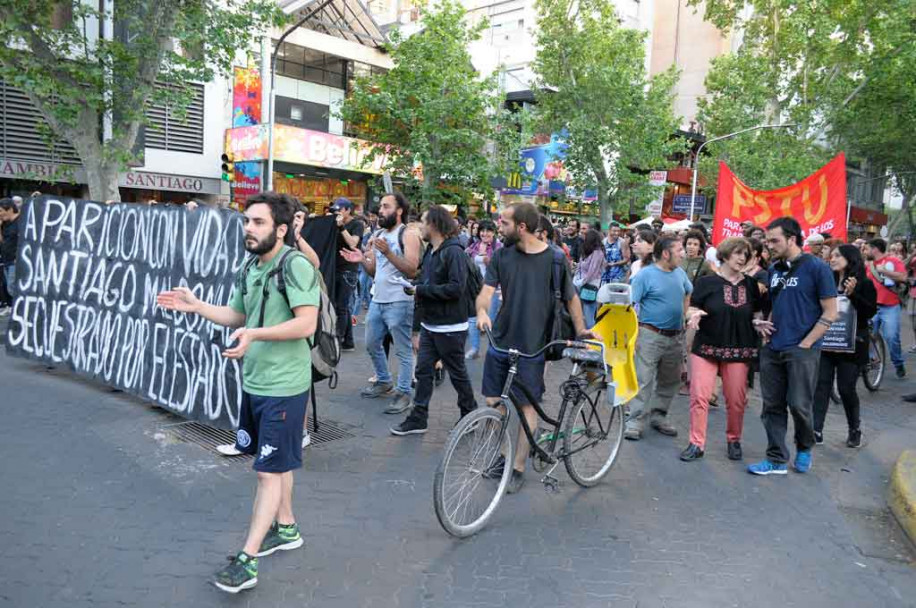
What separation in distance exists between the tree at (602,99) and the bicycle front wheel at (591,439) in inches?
862

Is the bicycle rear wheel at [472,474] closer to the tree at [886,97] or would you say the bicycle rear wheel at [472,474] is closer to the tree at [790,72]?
the tree at [790,72]

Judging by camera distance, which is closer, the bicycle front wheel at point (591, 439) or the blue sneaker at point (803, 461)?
the bicycle front wheel at point (591, 439)

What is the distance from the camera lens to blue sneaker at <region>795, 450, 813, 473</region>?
5.60 meters

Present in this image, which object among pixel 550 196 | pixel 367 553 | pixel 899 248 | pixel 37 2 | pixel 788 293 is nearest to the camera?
pixel 367 553

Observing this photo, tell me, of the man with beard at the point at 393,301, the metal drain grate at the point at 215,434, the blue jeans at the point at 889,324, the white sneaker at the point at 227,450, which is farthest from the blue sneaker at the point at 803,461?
the blue jeans at the point at 889,324

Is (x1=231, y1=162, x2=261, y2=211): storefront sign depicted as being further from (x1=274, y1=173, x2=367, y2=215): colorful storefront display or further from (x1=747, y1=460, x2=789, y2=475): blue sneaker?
(x1=747, y1=460, x2=789, y2=475): blue sneaker

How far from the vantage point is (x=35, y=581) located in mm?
3355

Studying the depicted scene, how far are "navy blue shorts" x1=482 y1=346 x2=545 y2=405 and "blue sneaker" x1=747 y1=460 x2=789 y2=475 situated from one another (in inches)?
80.6

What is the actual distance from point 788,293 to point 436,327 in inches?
107

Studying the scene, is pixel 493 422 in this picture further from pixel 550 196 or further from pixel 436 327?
pixel 550 196

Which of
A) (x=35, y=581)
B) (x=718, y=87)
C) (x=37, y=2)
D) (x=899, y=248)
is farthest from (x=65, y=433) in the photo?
(x=718, y=87)

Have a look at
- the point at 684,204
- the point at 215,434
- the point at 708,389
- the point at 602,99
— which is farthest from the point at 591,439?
the point at 684,204

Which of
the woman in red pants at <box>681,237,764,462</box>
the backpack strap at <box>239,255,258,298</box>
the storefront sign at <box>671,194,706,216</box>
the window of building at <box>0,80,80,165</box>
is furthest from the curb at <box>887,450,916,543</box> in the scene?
the storefront sign at <box>671,194,706,216</box>

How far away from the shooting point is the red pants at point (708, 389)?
5.68 meters
